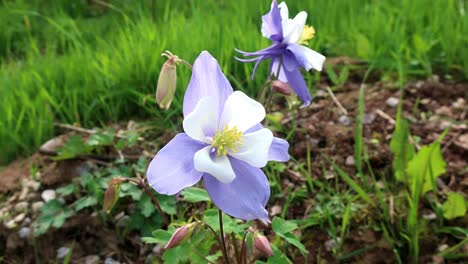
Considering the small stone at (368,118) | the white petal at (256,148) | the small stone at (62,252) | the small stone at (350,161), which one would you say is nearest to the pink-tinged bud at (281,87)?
the white petal at (256,148)

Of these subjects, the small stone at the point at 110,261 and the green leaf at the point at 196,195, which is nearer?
the green leaf at the point at 196,195

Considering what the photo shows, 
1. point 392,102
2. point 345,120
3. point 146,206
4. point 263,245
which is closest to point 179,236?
point 263,245

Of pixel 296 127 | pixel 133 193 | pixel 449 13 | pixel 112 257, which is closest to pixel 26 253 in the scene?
pixel 112 257

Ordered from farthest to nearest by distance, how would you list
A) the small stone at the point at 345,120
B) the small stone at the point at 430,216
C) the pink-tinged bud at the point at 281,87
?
1. the small stone at the point at 345,120
2. the small stone at the point at 430,216
3. the pink-tinged bud at the point at 281,87

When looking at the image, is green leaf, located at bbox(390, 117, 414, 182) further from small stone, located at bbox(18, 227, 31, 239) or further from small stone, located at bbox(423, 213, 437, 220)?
small stone, located at bbox(18, 227, 31, 239)

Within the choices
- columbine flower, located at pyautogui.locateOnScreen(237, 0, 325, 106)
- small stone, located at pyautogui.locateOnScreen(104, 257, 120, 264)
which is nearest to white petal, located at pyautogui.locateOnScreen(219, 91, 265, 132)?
columbine flower, located at pyautogui.locateOnScreen(237, 0, 325, 106)

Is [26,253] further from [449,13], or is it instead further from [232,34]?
[449,13]

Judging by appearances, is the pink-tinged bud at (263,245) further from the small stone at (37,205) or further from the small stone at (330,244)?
the small stone at (37,205)
